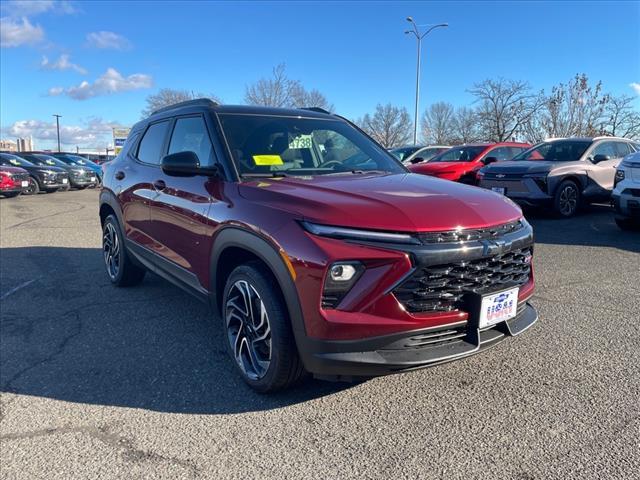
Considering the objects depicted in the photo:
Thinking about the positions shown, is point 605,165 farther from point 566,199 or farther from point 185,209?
point 185,209

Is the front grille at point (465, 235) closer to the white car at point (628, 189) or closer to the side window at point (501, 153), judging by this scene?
the white car at point (628, 189)

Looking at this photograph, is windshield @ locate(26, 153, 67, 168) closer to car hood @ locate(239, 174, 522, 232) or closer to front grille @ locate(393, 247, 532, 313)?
car hood @ locate(239, 174, 522, 232)

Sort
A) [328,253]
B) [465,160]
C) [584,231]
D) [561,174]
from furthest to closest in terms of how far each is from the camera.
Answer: [465,160]
[561,174]
[584,231]
[328,253]

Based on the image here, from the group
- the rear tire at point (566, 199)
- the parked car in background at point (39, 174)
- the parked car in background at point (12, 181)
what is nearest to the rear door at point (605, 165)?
the rear tire at point (566, 199)

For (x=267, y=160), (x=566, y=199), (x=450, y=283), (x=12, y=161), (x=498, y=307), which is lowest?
(x=498, y=307)

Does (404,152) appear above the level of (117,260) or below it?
above

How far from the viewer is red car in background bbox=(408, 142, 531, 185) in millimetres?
11734

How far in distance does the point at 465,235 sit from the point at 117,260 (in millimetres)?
4125

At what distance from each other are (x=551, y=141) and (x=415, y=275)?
973cm

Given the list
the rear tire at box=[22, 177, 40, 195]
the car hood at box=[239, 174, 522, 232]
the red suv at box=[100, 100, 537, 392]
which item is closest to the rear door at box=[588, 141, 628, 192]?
the red suv at box=[100, 100, 537, 392]

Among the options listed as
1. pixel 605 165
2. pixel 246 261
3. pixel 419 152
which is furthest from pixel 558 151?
pixel 246 261

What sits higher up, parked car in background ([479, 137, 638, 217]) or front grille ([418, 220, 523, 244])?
parked car in background ([479, 137, 638, 217])

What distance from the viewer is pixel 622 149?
1055 centimetres

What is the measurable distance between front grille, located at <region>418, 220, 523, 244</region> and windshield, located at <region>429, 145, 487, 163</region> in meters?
10.1
